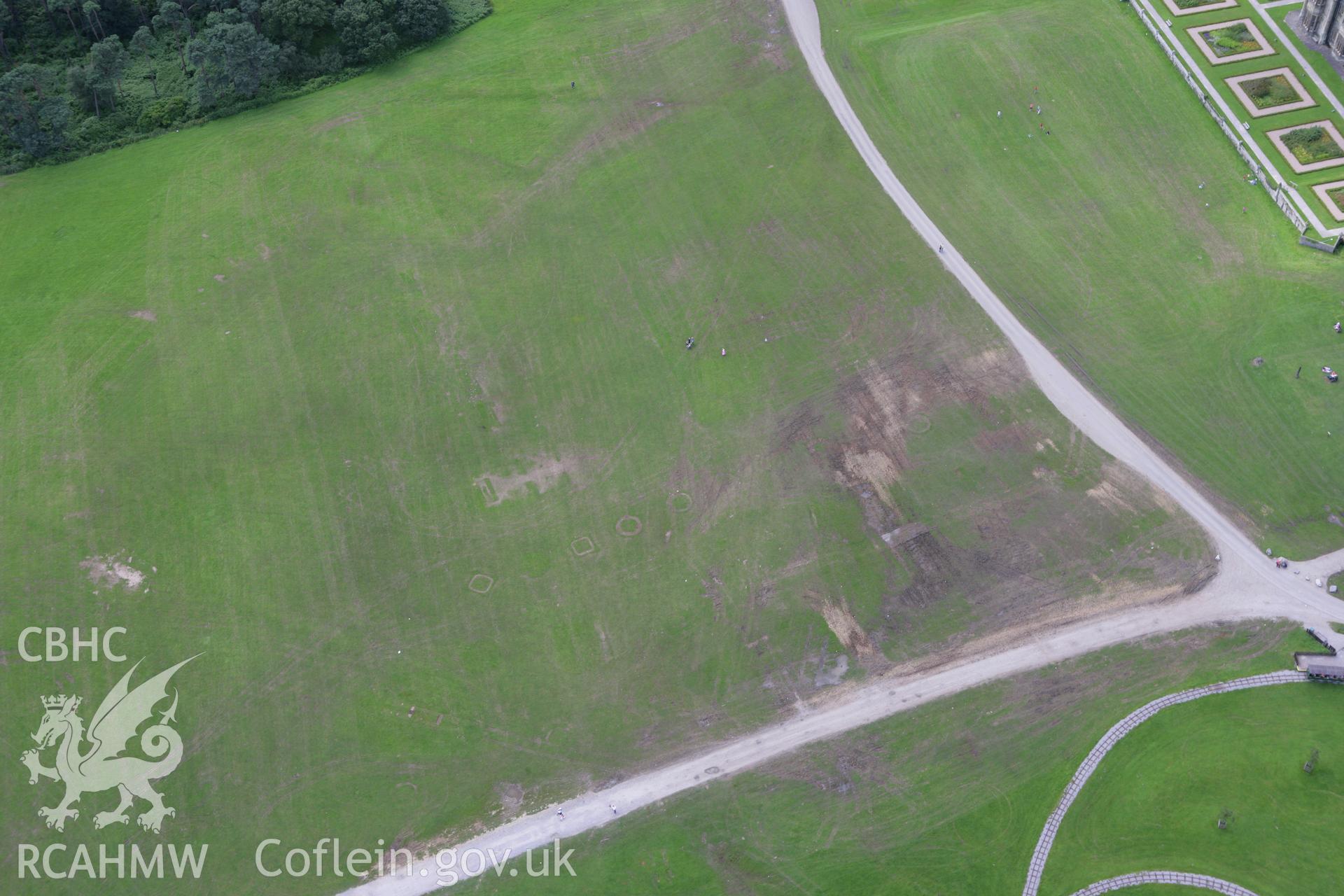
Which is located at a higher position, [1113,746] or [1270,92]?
[1270,92]

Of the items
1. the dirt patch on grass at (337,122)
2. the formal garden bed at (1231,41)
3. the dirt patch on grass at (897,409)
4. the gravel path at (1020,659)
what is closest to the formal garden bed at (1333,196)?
the formal garden bed at (1231,41)

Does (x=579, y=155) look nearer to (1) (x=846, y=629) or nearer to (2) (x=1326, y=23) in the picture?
(1) (x=846, y=629)

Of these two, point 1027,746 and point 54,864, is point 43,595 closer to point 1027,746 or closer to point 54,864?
point 54,864

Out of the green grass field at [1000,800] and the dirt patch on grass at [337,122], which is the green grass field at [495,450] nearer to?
the dirt patch on grass at [337,122]

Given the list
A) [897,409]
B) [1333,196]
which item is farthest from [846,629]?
[1333,196]

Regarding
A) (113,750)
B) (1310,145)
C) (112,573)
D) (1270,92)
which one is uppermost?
(1270,92)

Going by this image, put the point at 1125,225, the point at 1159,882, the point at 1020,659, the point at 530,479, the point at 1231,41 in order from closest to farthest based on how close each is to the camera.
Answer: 1. the point at 1159,882
2. the point at 1020,659
3. the point at 530,479
4. the point at 1125,225
5. the point at 1231,41

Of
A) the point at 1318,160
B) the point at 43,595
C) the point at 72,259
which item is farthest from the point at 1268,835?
the point at 72,259

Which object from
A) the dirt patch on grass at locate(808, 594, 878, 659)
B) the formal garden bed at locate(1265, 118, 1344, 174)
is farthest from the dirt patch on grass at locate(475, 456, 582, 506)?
the formal garden bed at locate(1265, 118, 1344, 174)
